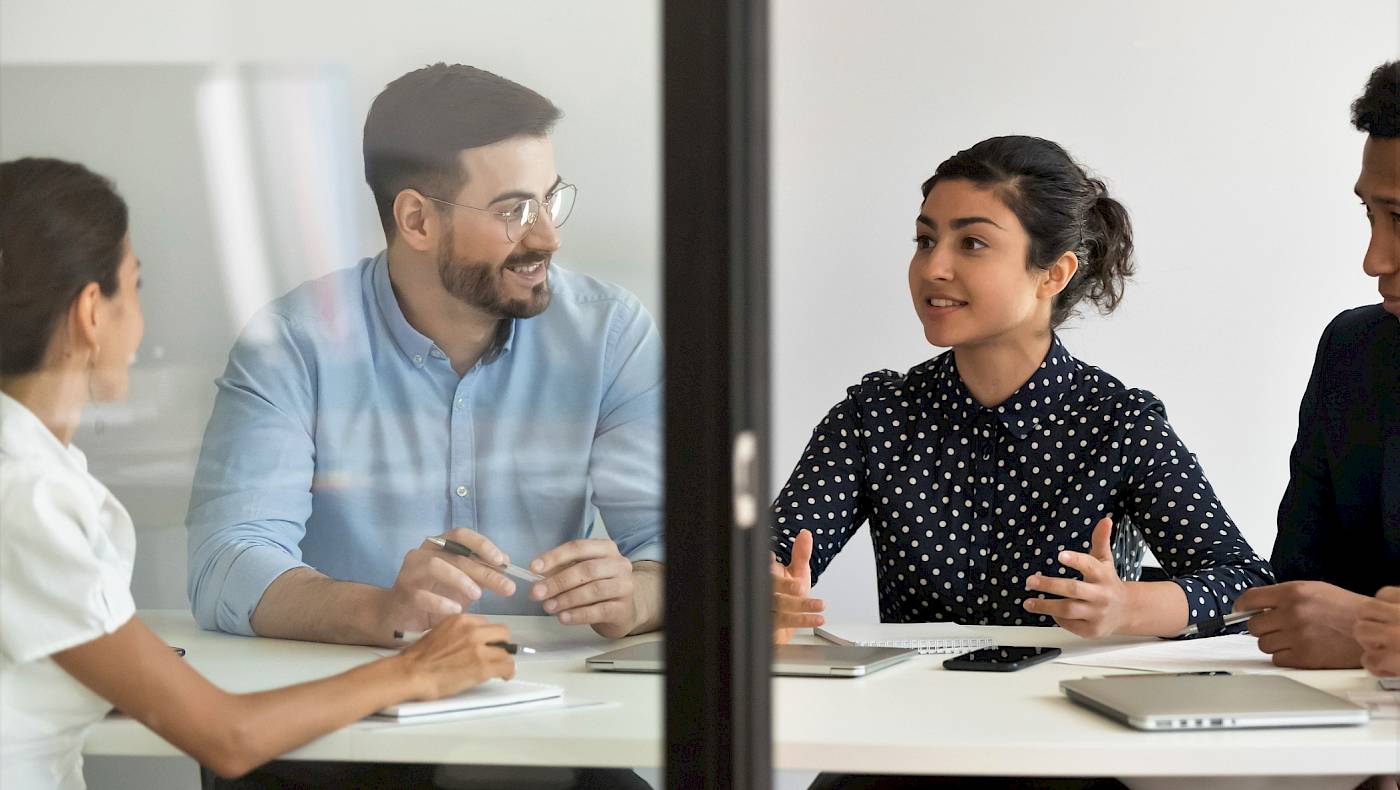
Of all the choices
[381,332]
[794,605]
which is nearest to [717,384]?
[381,332]

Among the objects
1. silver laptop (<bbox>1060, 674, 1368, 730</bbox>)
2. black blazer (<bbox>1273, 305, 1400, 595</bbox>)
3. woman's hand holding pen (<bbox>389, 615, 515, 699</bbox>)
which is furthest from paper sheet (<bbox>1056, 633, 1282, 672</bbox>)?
woman's hand holding pen (<bbox>389, 615, 515, 699</bbox>)

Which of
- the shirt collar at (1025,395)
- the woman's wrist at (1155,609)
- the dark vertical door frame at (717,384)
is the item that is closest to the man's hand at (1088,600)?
the woman's wrist at (1155,609)

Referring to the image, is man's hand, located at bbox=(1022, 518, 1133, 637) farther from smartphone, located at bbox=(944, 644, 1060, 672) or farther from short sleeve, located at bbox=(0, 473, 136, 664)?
short sleeve, located at bbox=(0, 473, 136, 664)

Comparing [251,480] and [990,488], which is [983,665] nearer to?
[990,488]

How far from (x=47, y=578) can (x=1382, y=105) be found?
5.94ft

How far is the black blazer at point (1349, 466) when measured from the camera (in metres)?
1.94

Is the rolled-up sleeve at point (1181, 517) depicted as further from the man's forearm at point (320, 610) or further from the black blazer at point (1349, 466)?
the man's forearm at point (320, 610)

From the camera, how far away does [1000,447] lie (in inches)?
85.3

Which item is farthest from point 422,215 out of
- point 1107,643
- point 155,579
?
point 1107,643

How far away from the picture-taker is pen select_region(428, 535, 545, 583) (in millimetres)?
1211

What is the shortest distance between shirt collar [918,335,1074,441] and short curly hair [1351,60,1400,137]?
58 cm

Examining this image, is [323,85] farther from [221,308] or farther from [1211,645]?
[1211,645]

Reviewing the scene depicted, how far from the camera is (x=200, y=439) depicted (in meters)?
1.17

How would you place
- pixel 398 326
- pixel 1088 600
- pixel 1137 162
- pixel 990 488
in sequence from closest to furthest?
pixel 398 326, pixel 1088 600, pixel 990 488, pixel 1137 162
